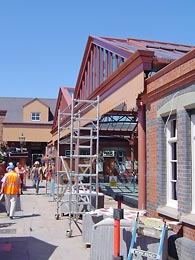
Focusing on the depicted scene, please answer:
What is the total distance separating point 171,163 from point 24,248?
11.6ft

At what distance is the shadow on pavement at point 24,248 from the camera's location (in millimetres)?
6997

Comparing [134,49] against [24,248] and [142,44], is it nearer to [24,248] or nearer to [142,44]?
[142,44]

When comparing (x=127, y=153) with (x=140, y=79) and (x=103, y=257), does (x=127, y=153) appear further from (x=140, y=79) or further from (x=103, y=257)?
(x=103, y=257)

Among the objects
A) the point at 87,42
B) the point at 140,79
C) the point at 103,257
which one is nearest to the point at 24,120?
the point at 87,42

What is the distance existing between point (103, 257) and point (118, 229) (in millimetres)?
743

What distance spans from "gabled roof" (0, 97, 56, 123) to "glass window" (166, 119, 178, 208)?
3658 centimetres

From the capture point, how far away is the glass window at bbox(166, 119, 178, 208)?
7586mm

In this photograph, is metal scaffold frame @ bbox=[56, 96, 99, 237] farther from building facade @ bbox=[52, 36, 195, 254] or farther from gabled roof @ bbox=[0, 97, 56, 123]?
gabled roof @ bbox=[0, 97, 56, 123]

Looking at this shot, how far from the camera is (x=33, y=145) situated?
43.3 m

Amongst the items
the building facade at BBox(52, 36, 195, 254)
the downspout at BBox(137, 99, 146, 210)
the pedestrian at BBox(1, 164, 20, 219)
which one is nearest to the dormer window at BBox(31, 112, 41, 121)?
the pedestrian at BBox(1, 164, 20, 219)

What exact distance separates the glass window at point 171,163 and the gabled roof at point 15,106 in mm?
36583

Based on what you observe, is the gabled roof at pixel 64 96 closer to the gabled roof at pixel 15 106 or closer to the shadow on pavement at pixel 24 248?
the shadow on pavement at pixel 24 248

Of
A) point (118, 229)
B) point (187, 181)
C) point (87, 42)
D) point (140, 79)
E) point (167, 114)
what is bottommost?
point (118, 229)

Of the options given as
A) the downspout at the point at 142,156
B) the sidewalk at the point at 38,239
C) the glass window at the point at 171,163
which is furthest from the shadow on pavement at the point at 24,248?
the glass window at the point at 171,163
